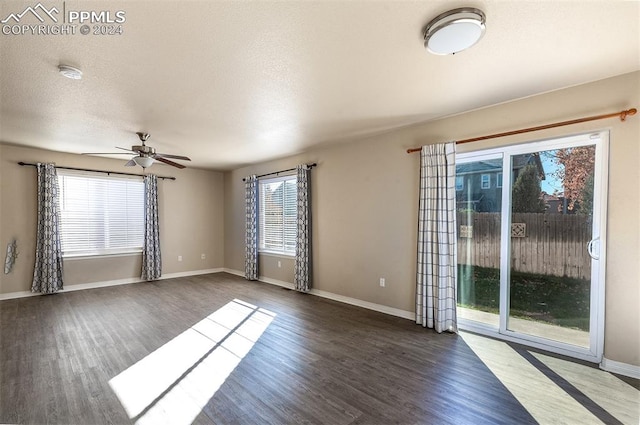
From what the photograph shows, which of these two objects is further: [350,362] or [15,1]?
[350,362]

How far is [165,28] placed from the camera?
184cm

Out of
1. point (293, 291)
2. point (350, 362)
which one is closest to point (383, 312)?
point (350, 362)

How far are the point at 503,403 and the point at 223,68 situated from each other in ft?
11.1

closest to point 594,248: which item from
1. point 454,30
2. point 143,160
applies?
point 454,30

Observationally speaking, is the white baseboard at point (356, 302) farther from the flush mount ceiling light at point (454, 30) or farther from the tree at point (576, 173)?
the flush mount ceiling light at point (454, 30)

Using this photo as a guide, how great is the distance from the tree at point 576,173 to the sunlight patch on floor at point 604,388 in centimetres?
148

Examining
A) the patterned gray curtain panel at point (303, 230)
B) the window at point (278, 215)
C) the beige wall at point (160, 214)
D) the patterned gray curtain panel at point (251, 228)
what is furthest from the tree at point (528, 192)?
the beige wall at point (160, 214)

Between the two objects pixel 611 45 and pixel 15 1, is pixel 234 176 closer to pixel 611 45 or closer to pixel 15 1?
pixel 15 1

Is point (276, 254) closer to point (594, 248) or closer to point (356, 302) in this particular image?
point (356, 302)

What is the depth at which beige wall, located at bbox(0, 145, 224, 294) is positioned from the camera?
16.1ft

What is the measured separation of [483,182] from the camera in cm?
340

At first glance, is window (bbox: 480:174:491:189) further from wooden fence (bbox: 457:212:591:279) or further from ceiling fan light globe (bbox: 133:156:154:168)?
ceiling fan light globe (bbox: 133:156:154:168)

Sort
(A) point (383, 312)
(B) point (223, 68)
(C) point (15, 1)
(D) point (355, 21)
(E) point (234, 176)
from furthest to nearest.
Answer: (E) point (234, 176), (A) point (383, 312), (B) point (223, 68), (D) point (355, 21), (C) point (15, 1)

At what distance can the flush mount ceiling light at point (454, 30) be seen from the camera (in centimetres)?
170
